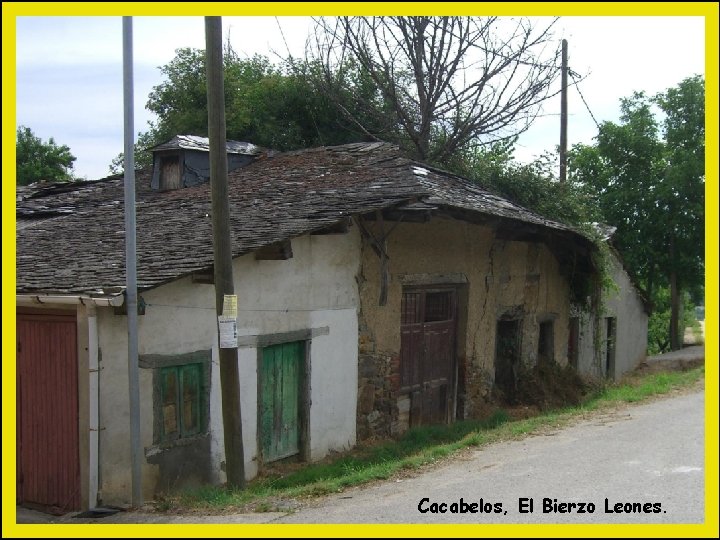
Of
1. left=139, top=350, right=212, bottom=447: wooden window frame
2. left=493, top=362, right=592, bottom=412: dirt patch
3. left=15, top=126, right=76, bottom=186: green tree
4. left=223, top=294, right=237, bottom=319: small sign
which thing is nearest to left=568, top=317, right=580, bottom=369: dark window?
left=493, top=362, right=592, bottom=412: dirt patch

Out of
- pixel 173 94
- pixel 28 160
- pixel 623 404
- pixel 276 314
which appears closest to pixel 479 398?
pixel 623 404

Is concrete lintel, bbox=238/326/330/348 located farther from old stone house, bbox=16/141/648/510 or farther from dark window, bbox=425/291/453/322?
dark window, bbox=425/291/453/322

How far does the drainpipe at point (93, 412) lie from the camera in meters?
7.82

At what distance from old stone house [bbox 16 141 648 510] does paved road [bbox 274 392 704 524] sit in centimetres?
213

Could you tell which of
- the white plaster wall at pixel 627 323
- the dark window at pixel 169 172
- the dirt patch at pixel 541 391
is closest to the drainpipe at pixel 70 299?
the dark window at pixel 169 172

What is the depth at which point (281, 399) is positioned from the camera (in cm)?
1028

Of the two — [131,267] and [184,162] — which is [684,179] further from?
[131,267]

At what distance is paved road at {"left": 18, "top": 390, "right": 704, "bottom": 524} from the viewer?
6.76 metres

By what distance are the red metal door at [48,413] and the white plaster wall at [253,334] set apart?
39 cm

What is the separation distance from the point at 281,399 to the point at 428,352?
11.3ft

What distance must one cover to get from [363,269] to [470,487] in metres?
4.30

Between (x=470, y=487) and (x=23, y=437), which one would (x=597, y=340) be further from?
(x=23, y=437)

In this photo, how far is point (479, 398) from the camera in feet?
46.2

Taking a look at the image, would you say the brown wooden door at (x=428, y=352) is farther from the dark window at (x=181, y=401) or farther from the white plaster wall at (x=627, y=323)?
the white plaster wall at (x=627, y=323)
